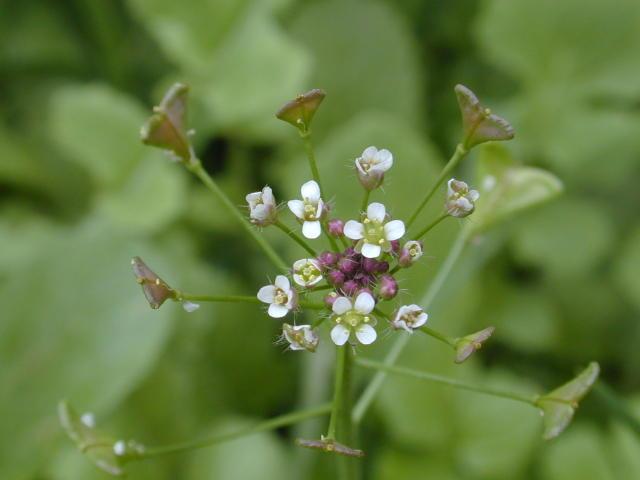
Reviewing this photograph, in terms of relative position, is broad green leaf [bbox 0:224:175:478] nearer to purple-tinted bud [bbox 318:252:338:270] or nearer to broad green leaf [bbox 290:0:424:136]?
broad green leaf [bbox 290:0:424:136]

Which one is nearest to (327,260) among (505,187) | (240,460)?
(505,187)

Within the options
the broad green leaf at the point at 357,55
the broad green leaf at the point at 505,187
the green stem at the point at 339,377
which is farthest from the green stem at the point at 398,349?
the broad green leaf at the point at 357,55

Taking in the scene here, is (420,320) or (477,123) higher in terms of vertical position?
(477,123)

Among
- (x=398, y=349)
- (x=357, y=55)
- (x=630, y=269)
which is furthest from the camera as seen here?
(x=357, y=55)

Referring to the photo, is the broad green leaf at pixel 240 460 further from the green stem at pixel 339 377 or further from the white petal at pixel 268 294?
the white petal at pixel 268 294

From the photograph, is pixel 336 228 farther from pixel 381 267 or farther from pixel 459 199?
pixel 459 199

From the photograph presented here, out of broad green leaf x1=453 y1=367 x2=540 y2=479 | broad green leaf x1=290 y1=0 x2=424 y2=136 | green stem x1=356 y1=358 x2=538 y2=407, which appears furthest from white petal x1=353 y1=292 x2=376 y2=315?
broad green leaf x1=290 y1=0 x2=424 y2=136
